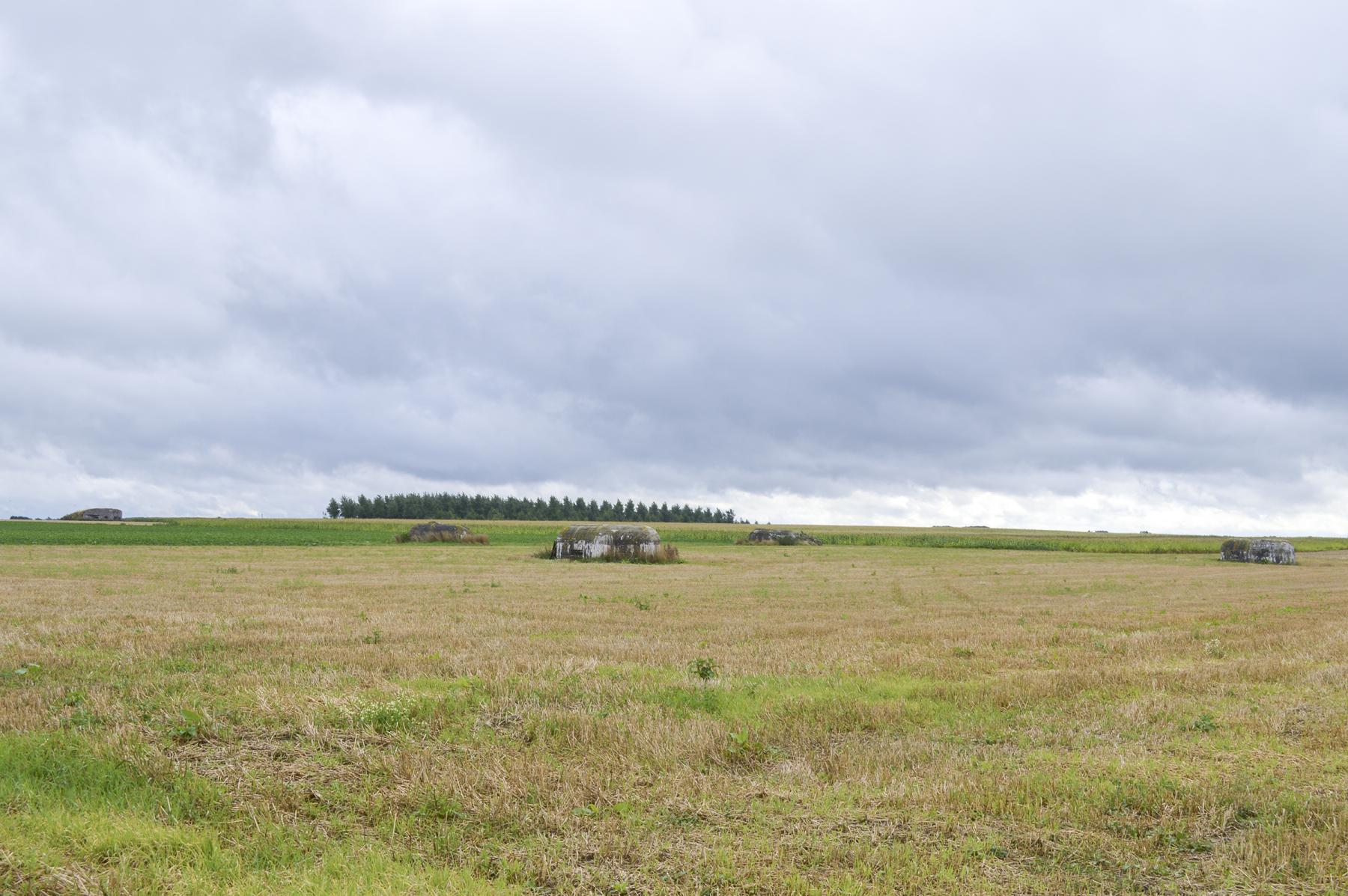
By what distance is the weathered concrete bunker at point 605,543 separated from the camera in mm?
48656

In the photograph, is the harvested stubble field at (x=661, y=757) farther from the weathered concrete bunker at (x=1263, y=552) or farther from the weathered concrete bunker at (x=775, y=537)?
the weathered concrete bunker at (x=775, y=537)

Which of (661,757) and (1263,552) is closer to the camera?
(661,757)

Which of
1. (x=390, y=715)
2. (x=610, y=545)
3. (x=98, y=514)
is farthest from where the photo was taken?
(x=98, y=514)

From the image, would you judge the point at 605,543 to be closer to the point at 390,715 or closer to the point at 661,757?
the point at 390,715

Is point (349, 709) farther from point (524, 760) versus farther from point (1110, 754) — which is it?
point (1110, 754)

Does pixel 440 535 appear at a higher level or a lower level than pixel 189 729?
lower

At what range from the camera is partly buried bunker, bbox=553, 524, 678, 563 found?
159 feet

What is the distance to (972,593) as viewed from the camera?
2948cm

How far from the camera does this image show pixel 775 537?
8488cm

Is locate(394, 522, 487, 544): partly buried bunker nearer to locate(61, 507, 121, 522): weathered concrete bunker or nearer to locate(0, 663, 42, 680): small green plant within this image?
locate(0, 663, 42, 680): small green plant

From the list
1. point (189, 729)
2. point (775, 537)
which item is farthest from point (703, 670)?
point (775, 537)

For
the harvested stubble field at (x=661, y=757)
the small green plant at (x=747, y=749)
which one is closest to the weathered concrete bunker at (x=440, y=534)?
the harvested stubble field at (x=661, y=757)

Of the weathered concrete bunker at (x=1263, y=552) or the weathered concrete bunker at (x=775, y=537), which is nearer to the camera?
the weathered concrete bunker at (x=1263, y=552)

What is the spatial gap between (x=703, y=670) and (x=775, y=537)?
240ft
